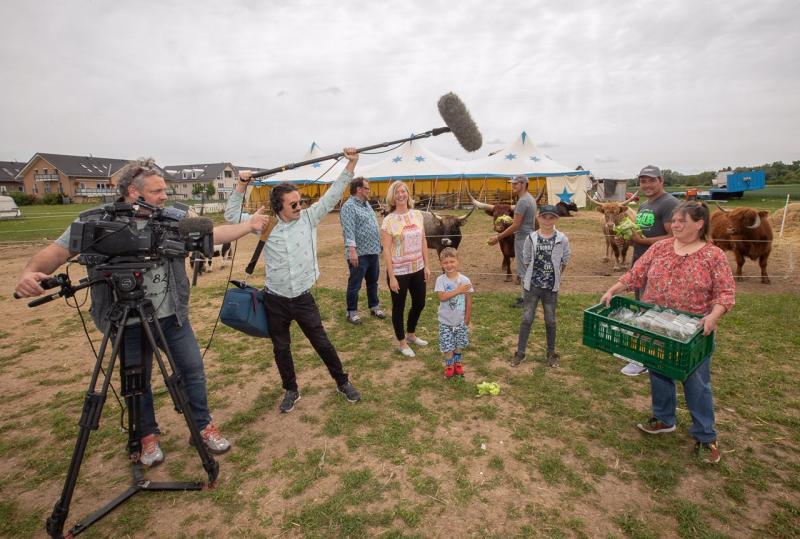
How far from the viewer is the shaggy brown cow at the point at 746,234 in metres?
7.49

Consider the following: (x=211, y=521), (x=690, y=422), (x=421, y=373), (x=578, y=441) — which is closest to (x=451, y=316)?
(x=421, y=373)

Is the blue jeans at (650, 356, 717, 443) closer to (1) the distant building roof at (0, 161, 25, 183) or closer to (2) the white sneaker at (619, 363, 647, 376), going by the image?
(2) the white sneaker at (619, 363, 647, 376)

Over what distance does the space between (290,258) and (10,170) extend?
276 feet

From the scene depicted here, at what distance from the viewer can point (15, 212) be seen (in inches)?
1129

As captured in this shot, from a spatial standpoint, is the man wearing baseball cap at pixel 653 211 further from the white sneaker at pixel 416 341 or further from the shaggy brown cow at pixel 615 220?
the shaggy brown cow at pixel 615 220

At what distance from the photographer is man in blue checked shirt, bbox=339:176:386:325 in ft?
18.0

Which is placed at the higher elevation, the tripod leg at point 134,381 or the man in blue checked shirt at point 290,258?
the man in blue checked shirt at point 290,258


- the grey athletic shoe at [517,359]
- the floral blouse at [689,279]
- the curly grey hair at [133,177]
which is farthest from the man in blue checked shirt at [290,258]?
the floral blouse at [689,279]

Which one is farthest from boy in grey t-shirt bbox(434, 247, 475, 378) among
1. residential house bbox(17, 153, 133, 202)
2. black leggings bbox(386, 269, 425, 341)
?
residential house bbox(17, 153, 133, 202)

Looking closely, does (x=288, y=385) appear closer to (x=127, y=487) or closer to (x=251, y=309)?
(x=251, y=309)

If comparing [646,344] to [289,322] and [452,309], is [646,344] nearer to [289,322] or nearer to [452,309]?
[452,309]

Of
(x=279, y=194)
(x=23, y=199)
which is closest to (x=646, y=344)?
(x=279, y=194)

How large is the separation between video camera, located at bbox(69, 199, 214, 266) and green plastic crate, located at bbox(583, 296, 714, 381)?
302 centimetres

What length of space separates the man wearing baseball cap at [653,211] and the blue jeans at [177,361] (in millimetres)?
4276
